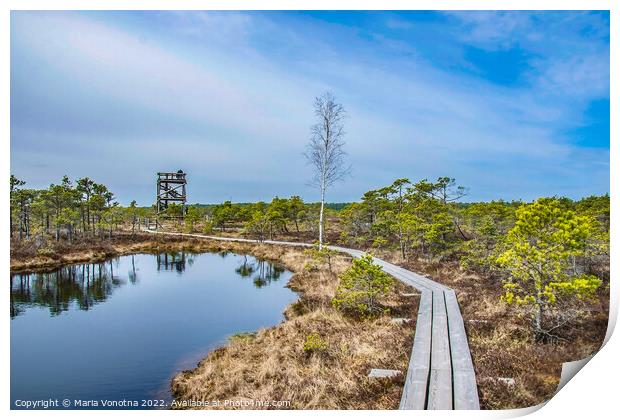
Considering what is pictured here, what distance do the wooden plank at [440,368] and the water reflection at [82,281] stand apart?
1337 centimetres

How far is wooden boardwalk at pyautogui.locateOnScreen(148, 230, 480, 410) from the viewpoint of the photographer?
6.40m

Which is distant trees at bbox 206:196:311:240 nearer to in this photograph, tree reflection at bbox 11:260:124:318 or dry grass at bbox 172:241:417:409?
tree reflection at bbox 11:260:124:318

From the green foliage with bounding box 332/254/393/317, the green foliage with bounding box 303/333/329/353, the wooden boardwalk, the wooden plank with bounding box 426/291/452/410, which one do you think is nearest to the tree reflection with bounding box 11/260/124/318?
the green foliage with bounding box 303/333/329/353

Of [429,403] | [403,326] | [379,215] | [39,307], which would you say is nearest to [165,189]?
[379,215]

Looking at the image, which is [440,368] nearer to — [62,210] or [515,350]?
[515,350]

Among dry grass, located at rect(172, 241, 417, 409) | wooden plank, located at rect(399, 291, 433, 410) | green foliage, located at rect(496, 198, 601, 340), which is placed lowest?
dry grass, located at rect(172, 241, 417, 409)

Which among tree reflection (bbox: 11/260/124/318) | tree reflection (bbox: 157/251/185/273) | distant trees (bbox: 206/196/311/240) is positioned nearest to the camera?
tree reflection (bbox: 11/260/124/318)

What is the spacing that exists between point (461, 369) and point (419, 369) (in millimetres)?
844

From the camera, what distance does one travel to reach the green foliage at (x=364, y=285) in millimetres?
12578

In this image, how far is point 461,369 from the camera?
7453mm

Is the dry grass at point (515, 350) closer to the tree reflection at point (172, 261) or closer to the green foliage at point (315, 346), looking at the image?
the green foliage at point (315, 346)

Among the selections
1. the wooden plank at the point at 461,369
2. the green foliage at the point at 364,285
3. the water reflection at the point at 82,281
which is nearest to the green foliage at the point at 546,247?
the wooden plank at the point at 461,369

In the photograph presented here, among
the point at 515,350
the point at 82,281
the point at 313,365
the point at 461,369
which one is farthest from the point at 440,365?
the point at 82,281

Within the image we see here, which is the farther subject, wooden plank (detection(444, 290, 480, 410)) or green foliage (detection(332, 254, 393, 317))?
green foliage (detection(332, 254, 393, 317))
